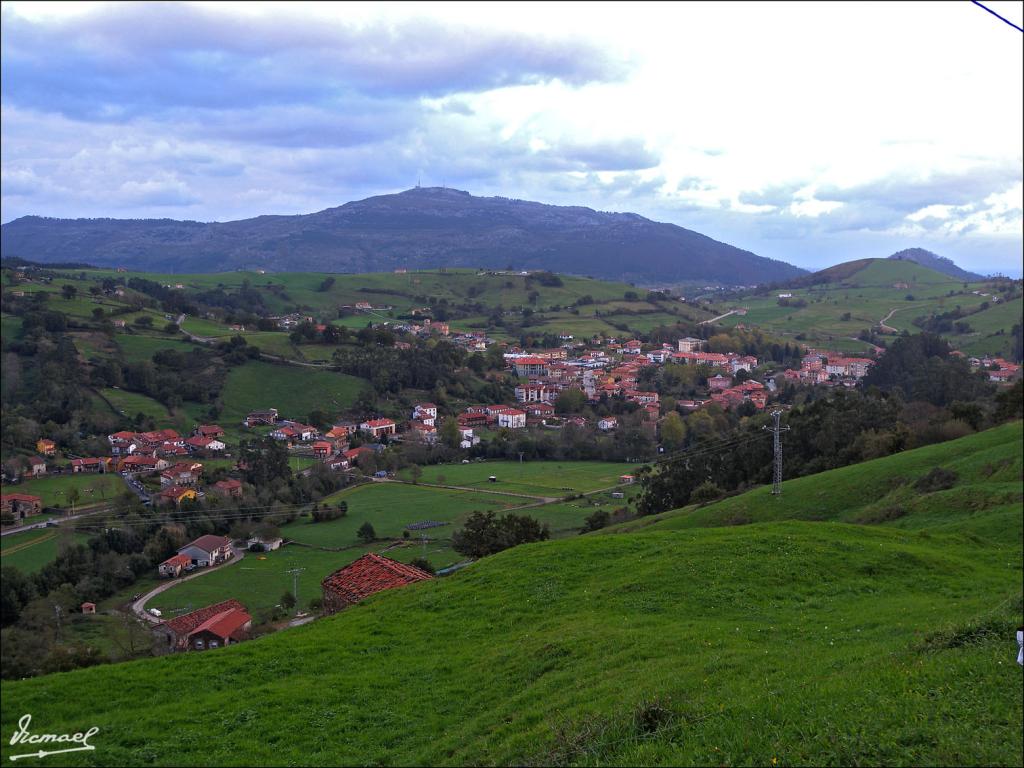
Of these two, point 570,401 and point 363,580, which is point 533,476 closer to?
point 570,401

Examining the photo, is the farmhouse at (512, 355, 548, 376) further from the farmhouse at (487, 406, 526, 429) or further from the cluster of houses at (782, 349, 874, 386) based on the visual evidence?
the cluster of houses at (782, 349, 874, 386)

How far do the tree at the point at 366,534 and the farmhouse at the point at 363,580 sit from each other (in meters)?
7.31

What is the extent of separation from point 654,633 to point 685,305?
137m

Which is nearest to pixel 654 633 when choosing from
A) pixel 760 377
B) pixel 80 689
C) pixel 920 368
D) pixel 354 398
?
pixel 80 689

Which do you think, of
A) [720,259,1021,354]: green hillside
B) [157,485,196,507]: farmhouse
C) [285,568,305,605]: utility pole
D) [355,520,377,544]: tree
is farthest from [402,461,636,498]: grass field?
[720,259,1021,354]: green hillside

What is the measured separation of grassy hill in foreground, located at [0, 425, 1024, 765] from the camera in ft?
24.6

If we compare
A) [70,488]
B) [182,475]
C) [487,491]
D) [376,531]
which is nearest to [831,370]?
[487,491]

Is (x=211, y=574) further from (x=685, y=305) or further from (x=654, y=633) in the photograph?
(x=685, y=305)

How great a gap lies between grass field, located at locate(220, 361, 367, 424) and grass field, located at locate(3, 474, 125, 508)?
1126cm

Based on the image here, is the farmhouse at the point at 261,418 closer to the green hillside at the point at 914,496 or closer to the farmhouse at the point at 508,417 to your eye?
the farmhouse at the point at 508,417

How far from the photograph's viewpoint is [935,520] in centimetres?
2209

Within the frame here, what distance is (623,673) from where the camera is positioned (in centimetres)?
1028

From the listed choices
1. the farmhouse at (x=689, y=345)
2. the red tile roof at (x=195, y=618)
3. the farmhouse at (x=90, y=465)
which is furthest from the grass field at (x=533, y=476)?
the farmhouse at (x=689, y=345)

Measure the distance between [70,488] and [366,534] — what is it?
15.1 meters
